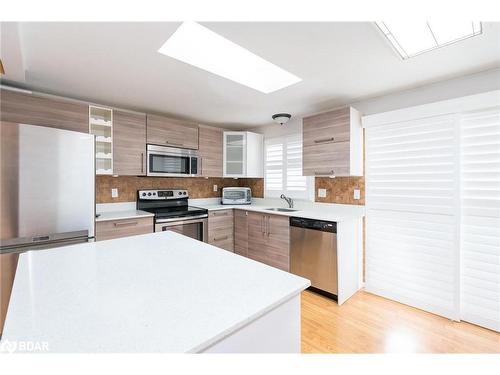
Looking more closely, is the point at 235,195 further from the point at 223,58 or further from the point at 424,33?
the point at 424,33

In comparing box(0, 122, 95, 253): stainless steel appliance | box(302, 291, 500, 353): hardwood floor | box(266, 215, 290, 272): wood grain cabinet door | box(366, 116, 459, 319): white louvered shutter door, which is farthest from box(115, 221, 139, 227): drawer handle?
box(366, 116, 459, 319): white louvered shutter door

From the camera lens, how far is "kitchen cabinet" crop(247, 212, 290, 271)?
116 inches

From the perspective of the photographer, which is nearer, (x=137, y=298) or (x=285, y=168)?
(x=137, y=298)

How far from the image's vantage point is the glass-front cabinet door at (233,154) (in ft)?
12.5

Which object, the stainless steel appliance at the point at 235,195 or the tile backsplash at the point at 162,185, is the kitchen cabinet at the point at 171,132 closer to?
the tile backsplash at the point at 162,185

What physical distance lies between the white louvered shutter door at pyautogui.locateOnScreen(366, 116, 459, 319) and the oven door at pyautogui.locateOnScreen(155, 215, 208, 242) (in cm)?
207

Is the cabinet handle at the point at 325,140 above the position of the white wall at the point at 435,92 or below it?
below

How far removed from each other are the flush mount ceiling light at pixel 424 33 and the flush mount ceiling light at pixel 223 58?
816 millimetres

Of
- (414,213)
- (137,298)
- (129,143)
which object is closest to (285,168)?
(414,213)

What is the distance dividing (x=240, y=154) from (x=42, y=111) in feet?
7.89

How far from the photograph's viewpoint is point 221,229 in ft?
11.4

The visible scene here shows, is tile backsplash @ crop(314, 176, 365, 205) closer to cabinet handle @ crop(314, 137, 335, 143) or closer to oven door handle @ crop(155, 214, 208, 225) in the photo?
cabinet handle @ crop(314, 137, 335, 143)

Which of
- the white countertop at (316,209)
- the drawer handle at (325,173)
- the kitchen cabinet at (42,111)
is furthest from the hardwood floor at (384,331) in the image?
the kitchen cabinet at (42,111)

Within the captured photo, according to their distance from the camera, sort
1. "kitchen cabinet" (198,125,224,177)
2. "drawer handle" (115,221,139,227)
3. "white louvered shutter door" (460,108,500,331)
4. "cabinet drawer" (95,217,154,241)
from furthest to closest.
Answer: "kitchen cabinet" (198,125,224,177), "drawer handle" (115,221,139,227), "cabinet drawer" (95,217,154,241), "white louvered shutter door" (460,108,500,331)
